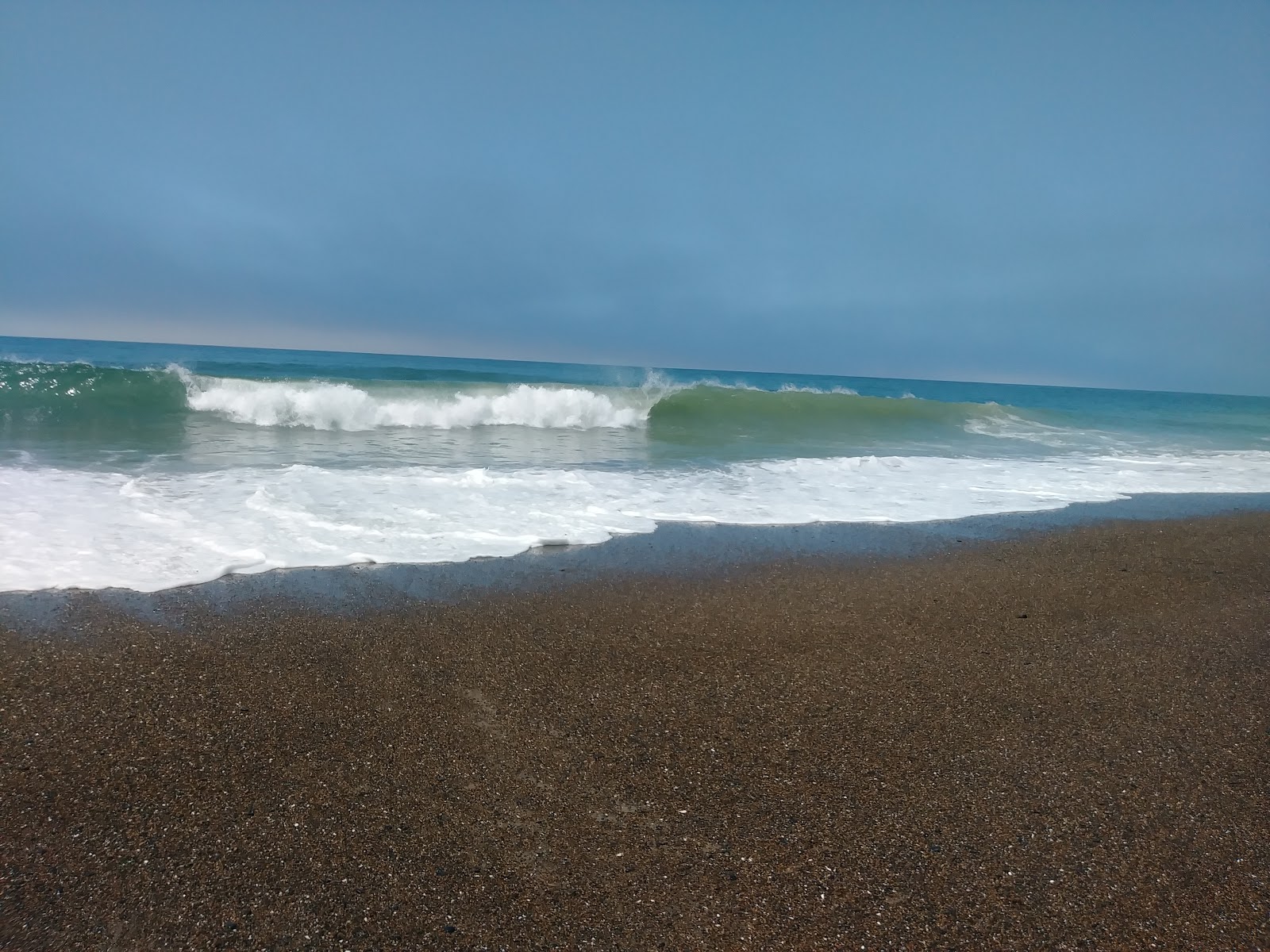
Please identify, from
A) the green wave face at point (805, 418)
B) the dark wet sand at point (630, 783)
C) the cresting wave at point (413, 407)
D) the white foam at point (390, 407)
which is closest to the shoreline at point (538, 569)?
the dark wet sand at point (630, 783)

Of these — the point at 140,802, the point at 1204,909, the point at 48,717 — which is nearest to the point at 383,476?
the point at 48,717

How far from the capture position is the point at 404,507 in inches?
236

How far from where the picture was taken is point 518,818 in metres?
2.02

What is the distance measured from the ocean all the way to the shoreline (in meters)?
0.20

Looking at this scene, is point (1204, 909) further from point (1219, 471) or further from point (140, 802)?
point (1219, 471)

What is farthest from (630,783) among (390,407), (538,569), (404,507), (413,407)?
(390,407)

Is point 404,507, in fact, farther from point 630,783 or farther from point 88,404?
point 88,404

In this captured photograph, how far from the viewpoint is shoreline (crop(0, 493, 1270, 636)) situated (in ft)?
11.7

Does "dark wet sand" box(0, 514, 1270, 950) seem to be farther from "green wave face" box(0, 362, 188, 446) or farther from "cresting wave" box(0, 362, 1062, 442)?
"cresting wave" box(0, 362, 1062, 442)

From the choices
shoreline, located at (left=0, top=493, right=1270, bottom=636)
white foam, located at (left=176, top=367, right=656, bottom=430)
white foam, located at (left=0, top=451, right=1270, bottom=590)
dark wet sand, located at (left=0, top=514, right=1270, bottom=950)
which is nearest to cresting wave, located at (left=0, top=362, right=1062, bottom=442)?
white foam, located at (left=176, top=367, right=656, bottom=430)

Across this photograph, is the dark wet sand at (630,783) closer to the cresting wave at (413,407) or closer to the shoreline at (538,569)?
the shoreline at (538,569)

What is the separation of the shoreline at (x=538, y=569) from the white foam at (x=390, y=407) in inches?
395

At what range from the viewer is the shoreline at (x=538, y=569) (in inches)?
141

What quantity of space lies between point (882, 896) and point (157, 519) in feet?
17.8
